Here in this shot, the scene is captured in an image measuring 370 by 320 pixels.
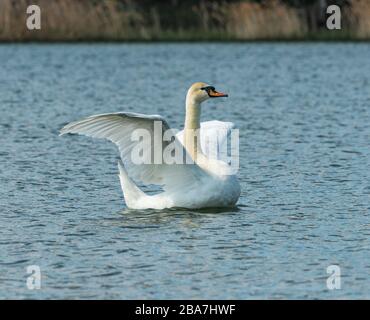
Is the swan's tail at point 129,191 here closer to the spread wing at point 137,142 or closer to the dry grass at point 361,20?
the spread wing at point 137,142

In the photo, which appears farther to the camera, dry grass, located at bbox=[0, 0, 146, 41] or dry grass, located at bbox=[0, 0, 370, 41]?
dry grass, located at bbox=[0, 0, 370, 41]

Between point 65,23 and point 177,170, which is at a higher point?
point 65,23

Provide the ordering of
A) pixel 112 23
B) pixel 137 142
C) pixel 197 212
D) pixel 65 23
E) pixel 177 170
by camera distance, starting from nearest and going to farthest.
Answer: pixel 137 142, pixel 177 170, pixel 197 212, pixel 65 23, pixel 112 23

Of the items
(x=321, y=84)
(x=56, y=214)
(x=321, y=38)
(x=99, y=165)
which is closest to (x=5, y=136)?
(x=99, y=165)

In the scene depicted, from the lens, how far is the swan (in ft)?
39.3

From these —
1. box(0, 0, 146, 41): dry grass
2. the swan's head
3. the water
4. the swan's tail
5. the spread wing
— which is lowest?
the water

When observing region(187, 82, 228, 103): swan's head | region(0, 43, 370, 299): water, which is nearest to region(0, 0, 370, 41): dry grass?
region(0, 43, 370, 299): water

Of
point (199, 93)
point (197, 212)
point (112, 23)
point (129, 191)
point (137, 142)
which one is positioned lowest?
point (197, 212)

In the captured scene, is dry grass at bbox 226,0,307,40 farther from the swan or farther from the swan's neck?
the swan

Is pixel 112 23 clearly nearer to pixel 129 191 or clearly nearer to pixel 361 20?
pixel 361 20

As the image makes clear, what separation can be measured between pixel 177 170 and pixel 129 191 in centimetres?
55

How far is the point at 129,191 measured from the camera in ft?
40.7

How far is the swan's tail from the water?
0.14 meters

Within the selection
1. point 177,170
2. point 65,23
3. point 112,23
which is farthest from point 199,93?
point 112,23
